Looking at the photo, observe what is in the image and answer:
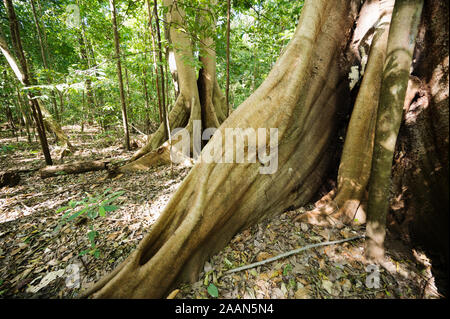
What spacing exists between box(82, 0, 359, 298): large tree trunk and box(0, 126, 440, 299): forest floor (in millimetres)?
239

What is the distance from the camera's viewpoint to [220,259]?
1799 millimetres

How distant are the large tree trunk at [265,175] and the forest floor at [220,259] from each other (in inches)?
9.4

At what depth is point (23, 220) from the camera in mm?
2590

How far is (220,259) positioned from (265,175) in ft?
3.34

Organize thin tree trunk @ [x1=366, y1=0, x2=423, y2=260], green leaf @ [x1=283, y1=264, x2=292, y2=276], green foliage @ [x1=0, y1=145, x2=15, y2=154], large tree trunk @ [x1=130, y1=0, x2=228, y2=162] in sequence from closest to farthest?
1. thin tree trunk @ [x1=366, y1=0, x2=423, y2=260]
2. green leaf @ [x1=283, y1=264, x2=292, y2=276]
3. large tree trunk @ [x1=130, y1=0, x2=228, y2=162]
4. green foliage @ [x1=0, y1=145, x2=15, y2=154]

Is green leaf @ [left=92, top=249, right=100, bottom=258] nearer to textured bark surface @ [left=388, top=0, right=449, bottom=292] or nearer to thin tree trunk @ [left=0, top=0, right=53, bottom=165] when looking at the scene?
textured bark surface @ [left=388, top=0, right=449, bottom=292]

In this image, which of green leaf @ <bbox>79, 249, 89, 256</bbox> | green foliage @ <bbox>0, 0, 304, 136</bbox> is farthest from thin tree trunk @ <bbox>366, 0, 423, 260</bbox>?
green leaf @ <bbox>79, 249, 89, 256</bbox>

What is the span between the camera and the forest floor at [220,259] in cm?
149

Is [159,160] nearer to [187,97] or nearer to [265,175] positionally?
[187,97]

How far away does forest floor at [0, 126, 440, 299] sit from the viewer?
149cm
